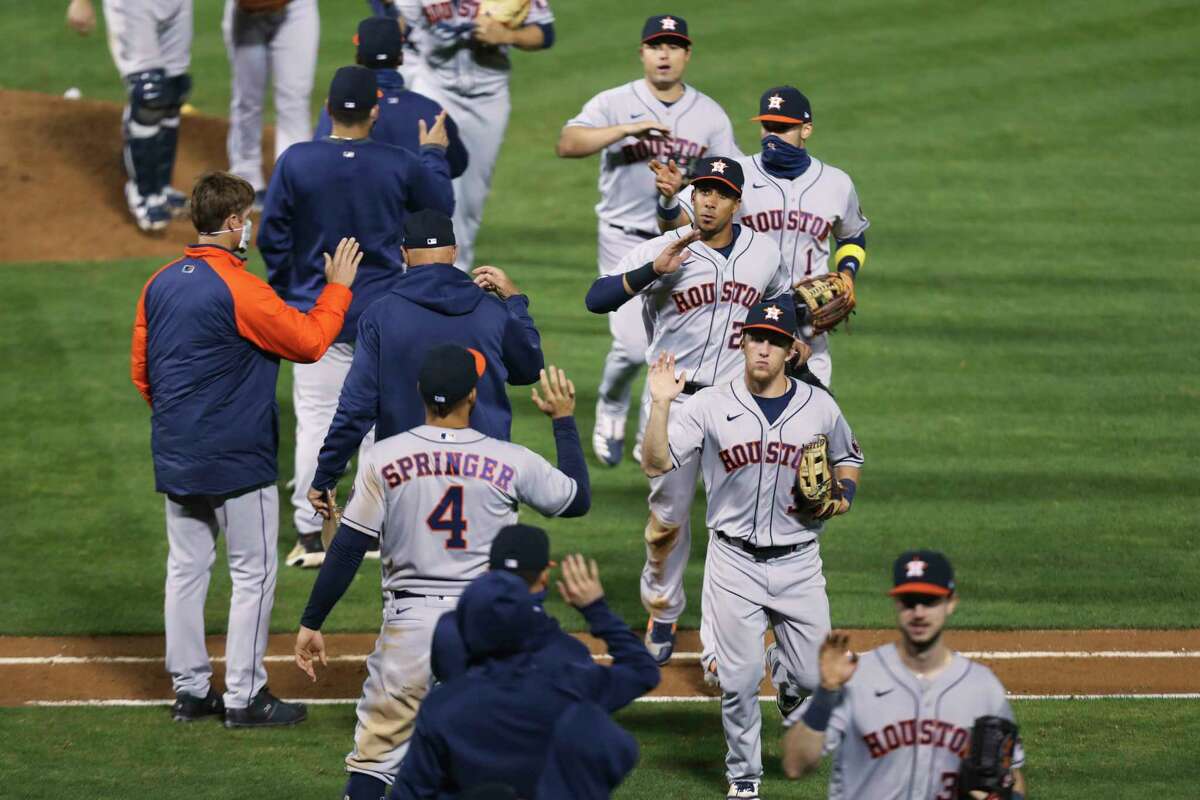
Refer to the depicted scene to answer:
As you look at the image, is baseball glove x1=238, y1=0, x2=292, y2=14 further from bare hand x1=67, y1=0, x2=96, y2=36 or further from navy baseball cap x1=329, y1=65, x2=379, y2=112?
navy baseball cap x1=329, y1=65, x2=379, y2=112

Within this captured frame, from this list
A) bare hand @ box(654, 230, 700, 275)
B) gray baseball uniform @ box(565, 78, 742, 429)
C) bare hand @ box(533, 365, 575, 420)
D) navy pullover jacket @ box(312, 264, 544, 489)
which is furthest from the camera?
gray baseball uniform @ box(565, 78, 742, 429)

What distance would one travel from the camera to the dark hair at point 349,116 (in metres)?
8.12

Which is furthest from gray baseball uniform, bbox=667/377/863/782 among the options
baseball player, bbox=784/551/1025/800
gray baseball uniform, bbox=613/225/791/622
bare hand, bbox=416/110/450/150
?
bare hand, bbox=416/110/450/150

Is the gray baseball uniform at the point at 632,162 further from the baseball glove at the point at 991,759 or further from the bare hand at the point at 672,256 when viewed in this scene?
the baseball glove at the point at 991,759

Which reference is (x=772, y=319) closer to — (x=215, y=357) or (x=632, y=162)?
(x=215, y=357)

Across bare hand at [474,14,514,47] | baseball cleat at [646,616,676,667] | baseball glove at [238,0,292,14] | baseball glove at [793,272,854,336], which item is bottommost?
baseball cleat at [646,616,676,667]

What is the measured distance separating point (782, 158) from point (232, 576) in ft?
10.5

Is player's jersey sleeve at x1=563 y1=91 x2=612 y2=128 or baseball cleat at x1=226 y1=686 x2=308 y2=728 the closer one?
baseball cleat at x1=226 y1=686 x2=308 y2=728

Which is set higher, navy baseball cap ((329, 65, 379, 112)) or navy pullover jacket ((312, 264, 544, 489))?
navy baseball cap ((329, 65, 379, 112))

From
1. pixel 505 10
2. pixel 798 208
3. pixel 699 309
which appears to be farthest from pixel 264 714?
pixel 505 10

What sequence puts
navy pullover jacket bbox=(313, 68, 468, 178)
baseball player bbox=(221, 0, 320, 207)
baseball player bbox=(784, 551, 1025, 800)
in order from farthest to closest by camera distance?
baseball player bbox=(221, 0, 320, 207), navy pullover jacket bbox=(313, 68, 468, 178), baseball player bbox=(784, 551, 1025, 800)

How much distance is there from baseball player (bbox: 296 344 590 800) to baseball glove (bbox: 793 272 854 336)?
7.51 feet

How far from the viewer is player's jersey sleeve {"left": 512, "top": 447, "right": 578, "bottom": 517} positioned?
579 cm

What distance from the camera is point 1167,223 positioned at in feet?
49.6
